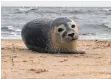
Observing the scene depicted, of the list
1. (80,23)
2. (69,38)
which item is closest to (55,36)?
(69,38)

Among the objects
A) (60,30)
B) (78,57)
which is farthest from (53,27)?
(78,57)

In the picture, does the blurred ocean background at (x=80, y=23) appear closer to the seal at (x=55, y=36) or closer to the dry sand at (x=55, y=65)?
the seal at (x=55, y=36)

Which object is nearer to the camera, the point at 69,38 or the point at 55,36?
the point at 69,38

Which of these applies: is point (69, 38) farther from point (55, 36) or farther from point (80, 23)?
point (80, 23)

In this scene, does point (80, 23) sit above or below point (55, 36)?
A: below

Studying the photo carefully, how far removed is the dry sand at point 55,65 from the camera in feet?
24.4

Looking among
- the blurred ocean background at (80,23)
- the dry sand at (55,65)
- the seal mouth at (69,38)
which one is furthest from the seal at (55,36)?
the blurred ocean background at (80,23)

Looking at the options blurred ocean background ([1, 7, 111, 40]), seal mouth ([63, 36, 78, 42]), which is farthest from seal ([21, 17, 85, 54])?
blurred ocean background ([1, 7, 111, 40])

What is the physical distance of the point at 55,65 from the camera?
341 inches

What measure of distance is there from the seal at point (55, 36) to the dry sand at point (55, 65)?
→ 0.28 metres

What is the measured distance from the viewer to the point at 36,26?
35.5 ft

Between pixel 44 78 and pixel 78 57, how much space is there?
287 cm

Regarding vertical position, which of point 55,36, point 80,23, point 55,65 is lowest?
point 80,23

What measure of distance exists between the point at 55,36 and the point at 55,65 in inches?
72.6
